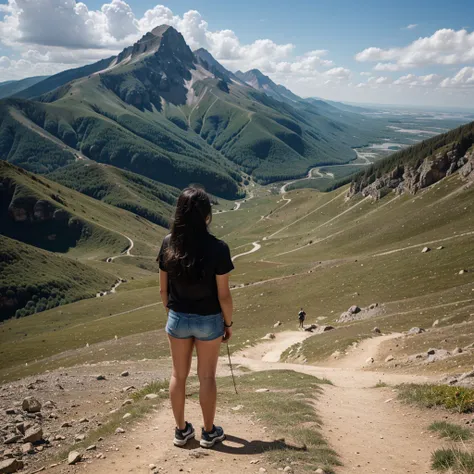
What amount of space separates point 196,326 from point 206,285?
1008mm

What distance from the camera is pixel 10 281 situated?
164750 millimetres

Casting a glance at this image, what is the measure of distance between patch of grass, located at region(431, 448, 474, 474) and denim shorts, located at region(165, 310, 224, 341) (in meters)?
5.97

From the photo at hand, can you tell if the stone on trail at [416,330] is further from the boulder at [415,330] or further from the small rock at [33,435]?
the small rock at [33,435]

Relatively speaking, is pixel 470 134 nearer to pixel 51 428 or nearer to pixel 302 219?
pixel 302 219

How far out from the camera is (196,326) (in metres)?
9.50

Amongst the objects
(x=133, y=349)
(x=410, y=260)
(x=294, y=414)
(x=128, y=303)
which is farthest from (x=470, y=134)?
(x=294, y=414)

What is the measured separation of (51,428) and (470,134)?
133568 millimetres

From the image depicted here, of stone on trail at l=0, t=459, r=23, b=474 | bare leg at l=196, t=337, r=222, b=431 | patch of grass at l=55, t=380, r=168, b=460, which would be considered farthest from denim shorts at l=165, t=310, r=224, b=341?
stone on trail at l=0, t=459, r=23, b=474

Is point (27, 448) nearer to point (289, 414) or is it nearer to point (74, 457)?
point (74, 457)

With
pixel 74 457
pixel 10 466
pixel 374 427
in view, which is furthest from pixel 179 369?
pixel 374 427

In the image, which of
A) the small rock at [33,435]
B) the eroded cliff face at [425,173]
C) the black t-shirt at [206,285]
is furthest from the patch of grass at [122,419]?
the eroded cliff face at [425,173]

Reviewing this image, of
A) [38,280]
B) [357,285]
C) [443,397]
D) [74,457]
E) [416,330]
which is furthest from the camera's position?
[38,280]

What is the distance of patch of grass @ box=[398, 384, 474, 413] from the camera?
45.1ft

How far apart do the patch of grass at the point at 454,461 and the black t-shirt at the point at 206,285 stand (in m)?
6.30
